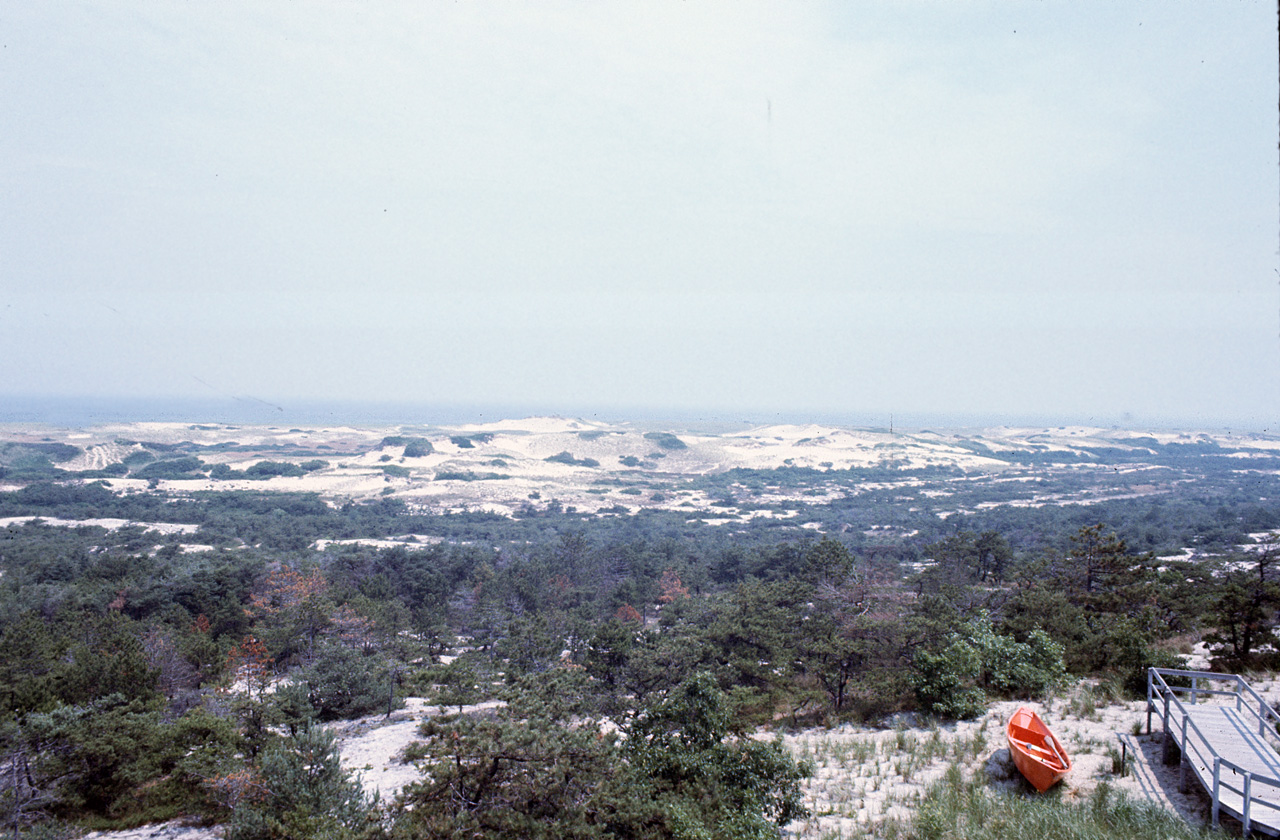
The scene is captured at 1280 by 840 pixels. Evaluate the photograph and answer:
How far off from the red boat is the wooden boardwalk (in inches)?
52.3

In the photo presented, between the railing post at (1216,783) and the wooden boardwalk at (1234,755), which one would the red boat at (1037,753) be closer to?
the wooden boardwalk at (1234,755)

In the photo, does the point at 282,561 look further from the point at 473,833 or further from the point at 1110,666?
the point at 1110,666

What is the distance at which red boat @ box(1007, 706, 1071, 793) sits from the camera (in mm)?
7898

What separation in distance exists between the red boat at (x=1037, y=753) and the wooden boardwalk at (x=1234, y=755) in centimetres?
133

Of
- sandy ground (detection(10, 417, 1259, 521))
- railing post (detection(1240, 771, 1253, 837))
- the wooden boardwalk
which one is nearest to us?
railing post (detection(1240, 771, 1253, 837))

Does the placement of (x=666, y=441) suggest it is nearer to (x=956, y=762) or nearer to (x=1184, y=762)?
(x=956, y=762)

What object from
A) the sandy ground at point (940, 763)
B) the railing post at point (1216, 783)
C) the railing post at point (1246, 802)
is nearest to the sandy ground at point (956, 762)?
the sandy ground at point (940, 763)

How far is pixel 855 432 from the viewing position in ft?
385

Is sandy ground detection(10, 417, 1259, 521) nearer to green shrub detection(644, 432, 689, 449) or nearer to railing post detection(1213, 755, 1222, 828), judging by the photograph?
green shrub detection(644, 432, 689, 449)

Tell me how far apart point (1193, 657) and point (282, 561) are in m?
37.0

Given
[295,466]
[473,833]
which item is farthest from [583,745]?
[295,466]

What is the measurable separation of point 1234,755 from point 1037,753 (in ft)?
7.23

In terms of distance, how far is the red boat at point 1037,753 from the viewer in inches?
311

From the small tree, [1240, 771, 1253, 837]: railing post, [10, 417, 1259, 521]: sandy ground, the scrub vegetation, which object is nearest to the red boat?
the scrub vegetation
